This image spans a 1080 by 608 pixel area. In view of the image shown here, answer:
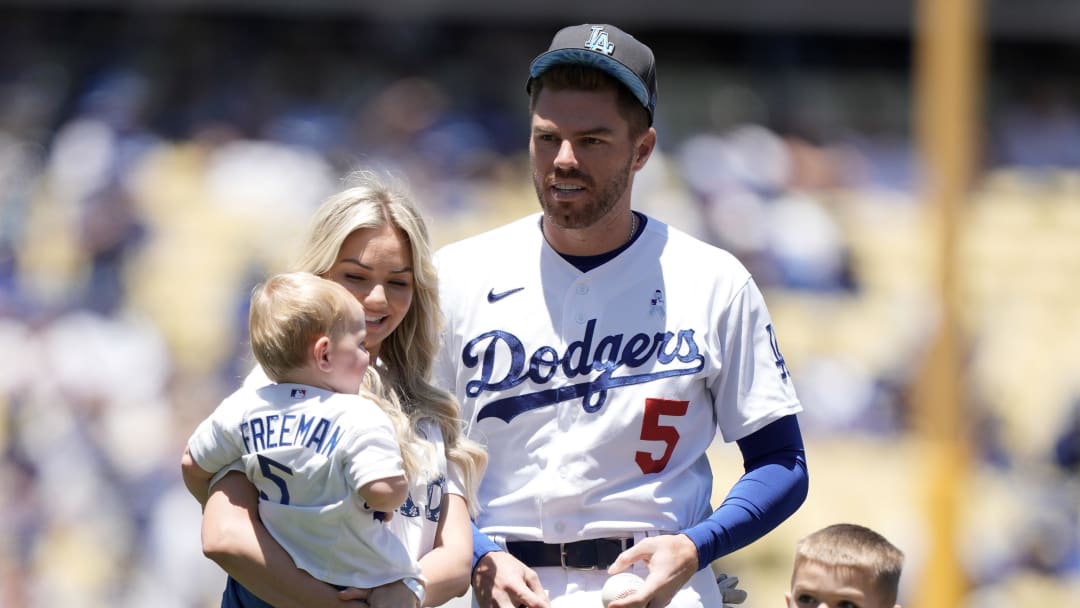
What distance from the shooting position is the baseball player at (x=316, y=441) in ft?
8.46

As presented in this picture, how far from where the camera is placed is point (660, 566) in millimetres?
2834

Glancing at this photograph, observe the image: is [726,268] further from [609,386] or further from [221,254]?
[221,254]

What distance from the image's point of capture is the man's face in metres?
3.00

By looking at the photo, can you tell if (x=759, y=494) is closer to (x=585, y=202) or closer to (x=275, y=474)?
(x=585, y=202)

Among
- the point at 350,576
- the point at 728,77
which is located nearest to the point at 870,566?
the point at 350,576

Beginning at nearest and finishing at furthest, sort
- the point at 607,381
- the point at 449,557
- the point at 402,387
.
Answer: the point at 449,557 → the point at 402,387 → the point at 607,381

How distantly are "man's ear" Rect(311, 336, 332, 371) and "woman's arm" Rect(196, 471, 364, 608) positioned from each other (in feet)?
0.88

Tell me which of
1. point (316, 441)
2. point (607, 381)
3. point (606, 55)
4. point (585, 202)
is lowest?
point (316, 441)

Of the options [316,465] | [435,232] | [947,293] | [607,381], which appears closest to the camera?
[316,465]

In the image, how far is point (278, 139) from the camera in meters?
10.9

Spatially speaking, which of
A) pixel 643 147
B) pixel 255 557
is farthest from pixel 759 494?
pixel 255 557

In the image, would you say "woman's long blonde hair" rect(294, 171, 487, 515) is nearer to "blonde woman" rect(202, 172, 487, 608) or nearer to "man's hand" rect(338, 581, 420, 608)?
"blonde woman" rect(202, 172, 487, 608)

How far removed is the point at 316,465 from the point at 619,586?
0.64 m

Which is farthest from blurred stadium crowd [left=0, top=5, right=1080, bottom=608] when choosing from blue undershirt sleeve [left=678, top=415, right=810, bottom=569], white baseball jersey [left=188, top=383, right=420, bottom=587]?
white baseball jersey [left=188, top=383, right=420, bottom=587]
